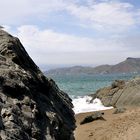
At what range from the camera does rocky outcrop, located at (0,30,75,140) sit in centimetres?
959

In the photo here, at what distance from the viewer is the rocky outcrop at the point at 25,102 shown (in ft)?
31.4

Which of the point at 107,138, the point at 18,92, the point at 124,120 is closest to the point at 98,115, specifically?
the point at 124,120

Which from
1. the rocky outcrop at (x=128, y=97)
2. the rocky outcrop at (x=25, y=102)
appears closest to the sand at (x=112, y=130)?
the rocky outcrop at (x=25, y=102)

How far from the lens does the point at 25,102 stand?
10.9 meters

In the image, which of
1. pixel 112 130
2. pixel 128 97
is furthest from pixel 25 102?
pixel 128 97

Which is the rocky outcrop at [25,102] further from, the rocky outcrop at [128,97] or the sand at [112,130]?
the rocky outcrop at [128,97]

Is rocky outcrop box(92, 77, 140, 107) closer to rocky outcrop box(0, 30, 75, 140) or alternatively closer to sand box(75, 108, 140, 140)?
sand box(75, 108, 140, 140)

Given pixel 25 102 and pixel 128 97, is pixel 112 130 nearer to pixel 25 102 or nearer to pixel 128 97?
pixel 25 102

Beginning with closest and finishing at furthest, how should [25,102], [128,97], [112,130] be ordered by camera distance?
1. [25,102]
2. [112,130]
3. [128,97]

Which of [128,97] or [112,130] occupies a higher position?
[112,130]

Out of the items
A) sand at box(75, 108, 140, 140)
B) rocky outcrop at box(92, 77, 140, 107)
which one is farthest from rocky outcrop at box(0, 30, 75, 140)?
rocky outcrop at box(92, 77, 140, 107)

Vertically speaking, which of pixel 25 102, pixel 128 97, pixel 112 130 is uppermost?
pixel 25 102

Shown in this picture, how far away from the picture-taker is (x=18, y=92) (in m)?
11.1

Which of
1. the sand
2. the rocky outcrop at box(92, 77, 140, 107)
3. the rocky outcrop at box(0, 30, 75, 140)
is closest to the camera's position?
the rocky outcrop at box(0, 30, 75, 140)
